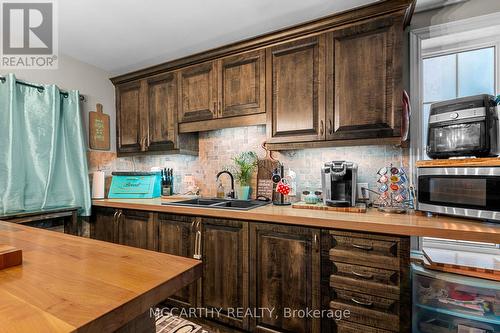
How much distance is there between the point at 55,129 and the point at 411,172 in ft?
10.2

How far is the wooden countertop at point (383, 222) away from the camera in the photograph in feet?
3.85

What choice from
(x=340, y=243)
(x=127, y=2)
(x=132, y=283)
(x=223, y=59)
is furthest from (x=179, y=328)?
(x=127, y=2)

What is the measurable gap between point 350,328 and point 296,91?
5.33 feet

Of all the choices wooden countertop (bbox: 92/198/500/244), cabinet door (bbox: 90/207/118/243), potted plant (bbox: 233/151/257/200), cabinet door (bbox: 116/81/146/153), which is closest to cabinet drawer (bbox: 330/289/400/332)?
wooden countertop (bbox: 92/198/500/244)

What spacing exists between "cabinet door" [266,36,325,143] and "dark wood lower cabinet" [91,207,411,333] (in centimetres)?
77

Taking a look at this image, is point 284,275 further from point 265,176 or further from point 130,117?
point 130,117

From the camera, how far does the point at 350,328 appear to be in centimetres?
142

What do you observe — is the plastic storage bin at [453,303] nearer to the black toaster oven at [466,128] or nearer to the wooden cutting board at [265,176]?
the black toaster oven at [466,128]

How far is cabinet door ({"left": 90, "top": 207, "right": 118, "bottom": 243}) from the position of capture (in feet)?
7.94

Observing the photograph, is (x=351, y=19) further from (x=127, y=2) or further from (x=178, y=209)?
(x=178, y=209)

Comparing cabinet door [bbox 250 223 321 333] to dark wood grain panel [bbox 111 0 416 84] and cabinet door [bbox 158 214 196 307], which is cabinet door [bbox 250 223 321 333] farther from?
dark wood grain panel [bbox 111 0 416 84]

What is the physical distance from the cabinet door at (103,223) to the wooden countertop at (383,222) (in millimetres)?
980

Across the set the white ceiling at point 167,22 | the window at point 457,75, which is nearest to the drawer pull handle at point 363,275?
the window at point 457,75

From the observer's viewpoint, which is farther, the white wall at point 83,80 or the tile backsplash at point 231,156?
the white wall at point 83,80
